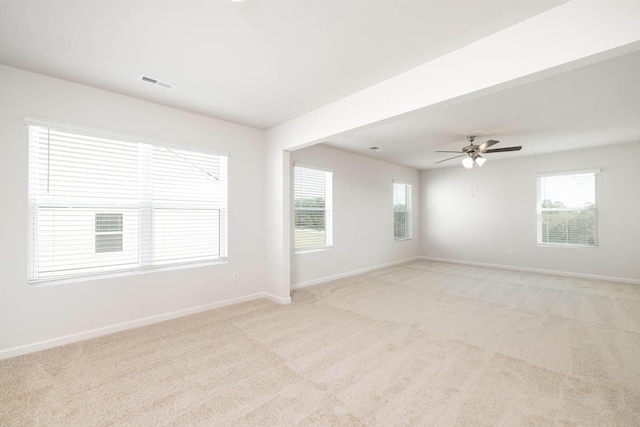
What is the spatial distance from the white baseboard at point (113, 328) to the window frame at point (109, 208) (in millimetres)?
544

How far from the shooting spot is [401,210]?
755cm

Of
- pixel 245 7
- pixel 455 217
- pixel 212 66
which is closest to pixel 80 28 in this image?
pixel 212 66

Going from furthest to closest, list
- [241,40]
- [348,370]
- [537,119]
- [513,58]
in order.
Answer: [537,119] < [348,370] < [241,40] < [513,58]

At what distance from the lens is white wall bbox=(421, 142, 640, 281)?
5121mm

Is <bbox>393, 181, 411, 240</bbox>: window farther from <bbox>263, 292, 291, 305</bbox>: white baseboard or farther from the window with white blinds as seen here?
the window with white blinds

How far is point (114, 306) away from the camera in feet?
9.86

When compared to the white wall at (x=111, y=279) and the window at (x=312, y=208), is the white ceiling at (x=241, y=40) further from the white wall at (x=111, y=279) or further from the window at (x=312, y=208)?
the window at (x=312, y=208)

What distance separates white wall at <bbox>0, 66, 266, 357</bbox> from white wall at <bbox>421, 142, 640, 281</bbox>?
5470mm

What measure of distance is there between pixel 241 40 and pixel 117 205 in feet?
7.47

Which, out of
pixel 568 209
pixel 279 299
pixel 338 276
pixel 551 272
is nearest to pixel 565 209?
pixel 568 209

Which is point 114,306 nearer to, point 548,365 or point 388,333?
point 388,333

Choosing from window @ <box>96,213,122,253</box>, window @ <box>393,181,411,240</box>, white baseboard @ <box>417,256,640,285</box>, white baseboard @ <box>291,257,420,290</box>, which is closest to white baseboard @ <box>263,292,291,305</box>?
white baseboard @ <box>291,257,420,290</box>

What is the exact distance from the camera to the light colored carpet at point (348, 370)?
178cm

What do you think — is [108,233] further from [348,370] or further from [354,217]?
[354,217]
